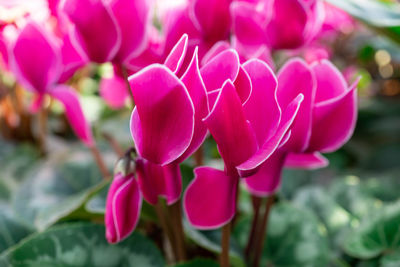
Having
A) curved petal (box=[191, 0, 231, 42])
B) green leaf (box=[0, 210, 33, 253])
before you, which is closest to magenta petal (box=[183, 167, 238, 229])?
curved petal (box=[191, 0, 231, 42])

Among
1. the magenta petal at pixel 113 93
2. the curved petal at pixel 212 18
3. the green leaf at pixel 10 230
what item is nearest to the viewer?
the curved petal at pixel 212 18

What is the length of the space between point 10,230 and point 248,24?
1.50 ft

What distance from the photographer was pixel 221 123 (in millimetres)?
366

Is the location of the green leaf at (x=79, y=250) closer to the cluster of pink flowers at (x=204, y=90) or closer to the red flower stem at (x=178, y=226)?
the red flower stem at (x=178, y=226)

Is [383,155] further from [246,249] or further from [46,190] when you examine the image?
[46,190]

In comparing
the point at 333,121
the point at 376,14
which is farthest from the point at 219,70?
the point at 376,14

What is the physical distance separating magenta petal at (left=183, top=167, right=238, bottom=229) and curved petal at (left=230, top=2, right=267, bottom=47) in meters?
0.25

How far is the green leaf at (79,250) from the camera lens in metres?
0.54

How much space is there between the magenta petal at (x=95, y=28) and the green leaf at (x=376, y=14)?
0.99ft

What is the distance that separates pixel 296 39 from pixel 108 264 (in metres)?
0.40

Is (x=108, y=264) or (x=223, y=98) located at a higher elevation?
(x=223, y=98)

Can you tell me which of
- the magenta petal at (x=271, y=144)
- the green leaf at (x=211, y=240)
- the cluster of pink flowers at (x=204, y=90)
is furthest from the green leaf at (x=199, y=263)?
the magenta petal at (x=271, y=144)

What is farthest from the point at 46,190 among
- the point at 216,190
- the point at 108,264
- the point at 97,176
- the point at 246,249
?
the point at 216,190

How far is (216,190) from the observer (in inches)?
17.0
